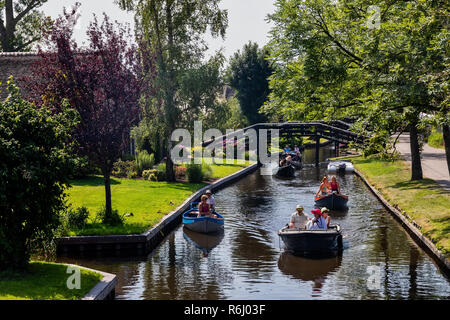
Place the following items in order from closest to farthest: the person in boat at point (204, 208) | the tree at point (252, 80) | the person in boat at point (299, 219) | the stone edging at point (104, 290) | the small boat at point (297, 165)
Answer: the stone edging at point (104, 290) < the person in boat at point (299, 219) < the person in boat at point (204, 208) < the small boat at point (297, 165) < the tree at point (252, 80)

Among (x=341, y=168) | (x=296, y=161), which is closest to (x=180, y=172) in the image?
(x=341, y=168)

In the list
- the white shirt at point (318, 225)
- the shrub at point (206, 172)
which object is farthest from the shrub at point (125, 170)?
the white shirt at point (318, 225)

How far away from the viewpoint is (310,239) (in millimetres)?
19797

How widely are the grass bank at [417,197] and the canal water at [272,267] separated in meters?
0.78

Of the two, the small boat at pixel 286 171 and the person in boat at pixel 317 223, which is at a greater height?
the small boat at pixel 286 171

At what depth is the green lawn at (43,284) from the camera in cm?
1309

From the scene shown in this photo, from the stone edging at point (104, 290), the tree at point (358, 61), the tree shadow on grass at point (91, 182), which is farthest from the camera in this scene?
the tree shadow on grass at point (91, 182)

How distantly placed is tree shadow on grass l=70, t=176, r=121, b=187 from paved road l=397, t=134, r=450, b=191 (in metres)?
16.1

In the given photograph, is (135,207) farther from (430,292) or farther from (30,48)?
(30,48)

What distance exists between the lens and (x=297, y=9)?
2852cm

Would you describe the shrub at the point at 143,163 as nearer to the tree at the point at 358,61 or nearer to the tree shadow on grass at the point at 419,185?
the tree at the point at 358,61
